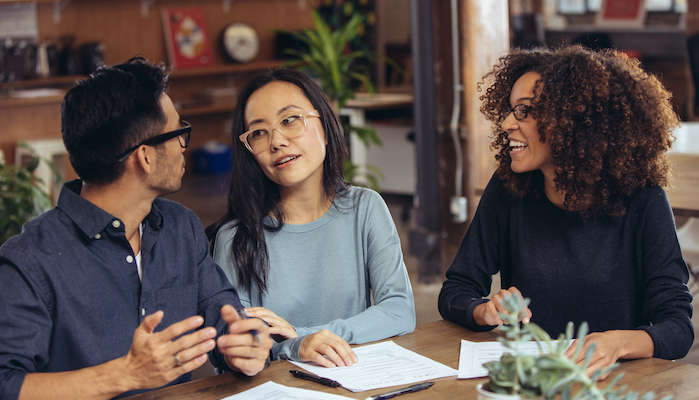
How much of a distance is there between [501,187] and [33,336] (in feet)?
3.82

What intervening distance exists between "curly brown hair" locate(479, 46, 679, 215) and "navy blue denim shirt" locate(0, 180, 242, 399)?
33.9 inches

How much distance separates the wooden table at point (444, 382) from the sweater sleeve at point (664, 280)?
0.10 metres

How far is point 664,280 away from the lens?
1555 mm

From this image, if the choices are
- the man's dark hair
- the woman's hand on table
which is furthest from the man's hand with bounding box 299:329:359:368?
the man's dark hair

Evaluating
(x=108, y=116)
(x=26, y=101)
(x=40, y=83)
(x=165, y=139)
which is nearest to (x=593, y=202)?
(x=165, y=139)

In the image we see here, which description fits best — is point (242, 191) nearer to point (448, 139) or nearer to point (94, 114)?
point (94, 114)

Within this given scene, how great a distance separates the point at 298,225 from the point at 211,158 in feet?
18.7

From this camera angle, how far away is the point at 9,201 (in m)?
3.04

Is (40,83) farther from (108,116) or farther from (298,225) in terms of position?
(108,116)

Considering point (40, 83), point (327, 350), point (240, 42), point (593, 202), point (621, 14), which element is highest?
point (621, 14)

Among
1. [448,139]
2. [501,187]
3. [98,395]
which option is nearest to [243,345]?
[98,395]

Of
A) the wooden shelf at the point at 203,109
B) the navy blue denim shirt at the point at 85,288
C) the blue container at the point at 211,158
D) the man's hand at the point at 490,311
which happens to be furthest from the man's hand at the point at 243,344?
the blue container at the point at 211,158

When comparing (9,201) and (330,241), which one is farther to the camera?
(9,201)

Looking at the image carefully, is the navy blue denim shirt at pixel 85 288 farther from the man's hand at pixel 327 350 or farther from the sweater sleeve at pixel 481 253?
the sweater sleeve at pixel 481 253
